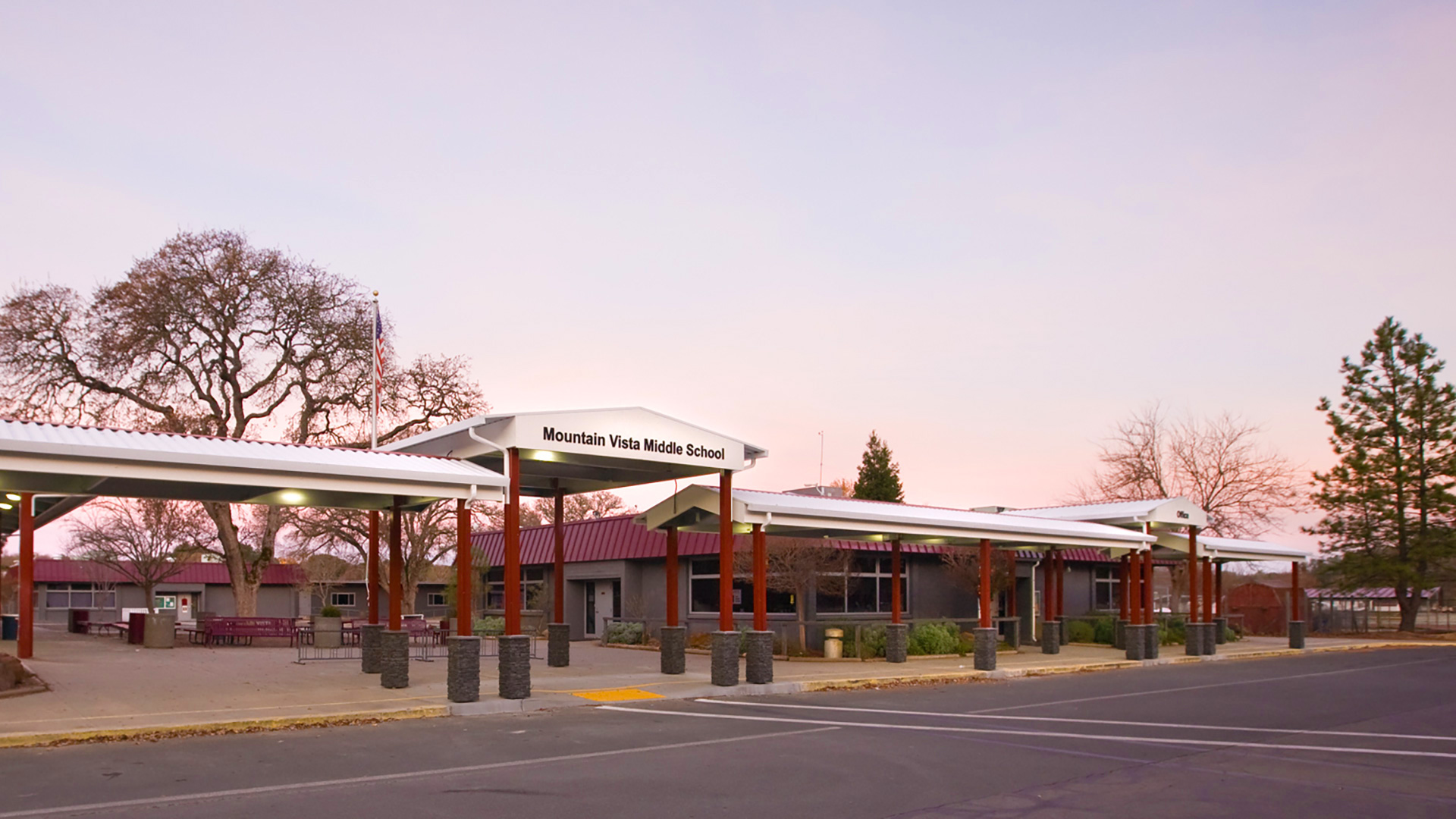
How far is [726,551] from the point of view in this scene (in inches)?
794

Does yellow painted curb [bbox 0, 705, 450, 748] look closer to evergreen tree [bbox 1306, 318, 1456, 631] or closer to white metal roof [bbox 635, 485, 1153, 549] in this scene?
white metal roof [bbox 635, 485, 1153, 549]

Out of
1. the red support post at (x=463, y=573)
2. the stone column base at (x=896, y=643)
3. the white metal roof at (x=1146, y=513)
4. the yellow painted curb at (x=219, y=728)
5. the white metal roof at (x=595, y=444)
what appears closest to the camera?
the yellow painted curb at (x=219, y=728)

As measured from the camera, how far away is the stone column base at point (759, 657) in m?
20.0

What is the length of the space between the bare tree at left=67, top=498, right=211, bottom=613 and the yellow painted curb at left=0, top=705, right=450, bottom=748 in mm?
29223

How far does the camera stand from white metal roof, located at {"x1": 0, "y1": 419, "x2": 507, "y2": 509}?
46.0ft

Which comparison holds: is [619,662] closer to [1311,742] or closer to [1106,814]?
[1311,742]

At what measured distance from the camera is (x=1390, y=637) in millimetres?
43750

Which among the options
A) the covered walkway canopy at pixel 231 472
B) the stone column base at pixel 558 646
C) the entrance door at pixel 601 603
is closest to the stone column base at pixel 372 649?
the covered walkway canopy at pixel 231 472

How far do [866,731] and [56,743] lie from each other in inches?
387

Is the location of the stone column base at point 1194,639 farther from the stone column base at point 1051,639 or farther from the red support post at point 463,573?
the red support post at point 463,573

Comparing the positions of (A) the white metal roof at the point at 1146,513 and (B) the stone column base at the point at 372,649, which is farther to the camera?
(A) the white metal roof at the point at 1146,513

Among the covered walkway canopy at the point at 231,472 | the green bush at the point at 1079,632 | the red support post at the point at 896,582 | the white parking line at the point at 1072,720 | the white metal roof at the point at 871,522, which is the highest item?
the covered walkway canopy at the point at 231,472

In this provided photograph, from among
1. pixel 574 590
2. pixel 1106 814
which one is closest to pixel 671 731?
pixel 1106 814

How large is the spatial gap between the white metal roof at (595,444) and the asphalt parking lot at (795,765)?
4.30 metres
